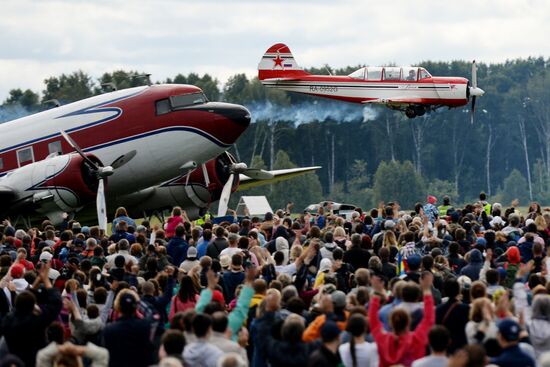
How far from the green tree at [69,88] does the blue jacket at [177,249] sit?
1842 inches

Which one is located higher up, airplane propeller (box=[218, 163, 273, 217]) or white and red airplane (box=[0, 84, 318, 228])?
white and red airplane (box=[0, 84, 318, 228])

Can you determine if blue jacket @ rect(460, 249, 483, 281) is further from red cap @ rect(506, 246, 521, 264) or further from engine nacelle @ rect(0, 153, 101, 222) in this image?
engine nacelle @ rect(0, 153, 101, 222)

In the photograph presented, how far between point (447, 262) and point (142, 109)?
54.6 feet

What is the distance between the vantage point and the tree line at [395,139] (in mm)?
72188

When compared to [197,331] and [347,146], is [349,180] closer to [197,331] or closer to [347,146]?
[347,146]

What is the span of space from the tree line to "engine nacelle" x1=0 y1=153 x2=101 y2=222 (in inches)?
1006

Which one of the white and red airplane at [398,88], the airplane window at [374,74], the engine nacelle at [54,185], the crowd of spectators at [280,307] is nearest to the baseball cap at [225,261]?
the crowd of spectators at [280,307]

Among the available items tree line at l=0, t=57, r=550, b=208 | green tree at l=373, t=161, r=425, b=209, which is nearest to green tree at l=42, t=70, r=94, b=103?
tree line at l=0, t=57, r=550, b=208

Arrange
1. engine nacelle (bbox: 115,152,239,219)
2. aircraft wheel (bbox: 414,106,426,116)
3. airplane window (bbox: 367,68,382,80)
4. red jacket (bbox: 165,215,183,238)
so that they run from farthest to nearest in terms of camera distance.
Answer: airplane window (bbox: 367,68,382,80), aircraft wheel (bbox: 414,106,426,116), engine nacelle (bbox: 115,152,239,219), red jacket (bbox: 165,215,183,238)

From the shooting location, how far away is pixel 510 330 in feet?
37.9

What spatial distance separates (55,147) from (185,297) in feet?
63.9

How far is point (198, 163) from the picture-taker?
34.1 meters

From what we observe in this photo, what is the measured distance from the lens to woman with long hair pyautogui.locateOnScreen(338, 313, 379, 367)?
11984 millimetres

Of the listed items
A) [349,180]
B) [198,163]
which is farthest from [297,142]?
[198,163]
